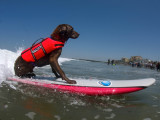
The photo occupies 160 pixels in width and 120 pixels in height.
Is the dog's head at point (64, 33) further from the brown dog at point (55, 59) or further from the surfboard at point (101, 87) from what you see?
the surfboard at point (101, 87)

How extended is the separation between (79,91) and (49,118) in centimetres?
134

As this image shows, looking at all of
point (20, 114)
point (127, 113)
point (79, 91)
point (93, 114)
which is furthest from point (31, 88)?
point (127, 113)

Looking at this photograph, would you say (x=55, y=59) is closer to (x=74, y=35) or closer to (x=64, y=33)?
(x=64, y=33)

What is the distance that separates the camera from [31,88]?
3473 mm

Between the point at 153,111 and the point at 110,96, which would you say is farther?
the point at 110,96

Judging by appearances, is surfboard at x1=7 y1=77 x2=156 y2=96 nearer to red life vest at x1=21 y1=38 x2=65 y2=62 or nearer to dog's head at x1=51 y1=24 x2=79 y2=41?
red life vest at x1=21 y1=38 x2=65 y2=62

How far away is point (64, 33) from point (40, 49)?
2.34ft

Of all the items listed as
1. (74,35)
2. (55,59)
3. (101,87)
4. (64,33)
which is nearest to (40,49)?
(55,59)

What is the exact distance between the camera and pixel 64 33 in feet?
11.4

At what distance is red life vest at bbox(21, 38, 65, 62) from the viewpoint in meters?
3.40

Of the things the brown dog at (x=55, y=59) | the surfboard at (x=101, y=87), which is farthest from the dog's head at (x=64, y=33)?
the surfboard at (x=101, y=87)

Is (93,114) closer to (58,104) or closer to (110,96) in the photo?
(58,104)

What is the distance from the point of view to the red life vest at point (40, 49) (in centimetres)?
340

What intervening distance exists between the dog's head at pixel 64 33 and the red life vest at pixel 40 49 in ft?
0.51
